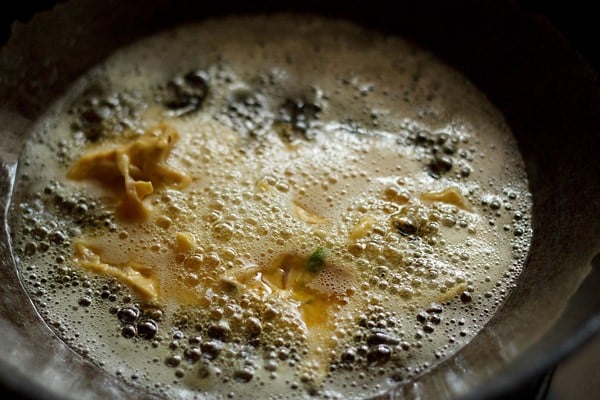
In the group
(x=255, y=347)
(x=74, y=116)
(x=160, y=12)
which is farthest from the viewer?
(x=160, y=12)

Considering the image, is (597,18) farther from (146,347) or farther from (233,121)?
(146,347)

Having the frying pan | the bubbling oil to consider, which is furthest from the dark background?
the bubbling oil

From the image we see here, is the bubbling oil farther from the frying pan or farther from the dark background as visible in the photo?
the dark background

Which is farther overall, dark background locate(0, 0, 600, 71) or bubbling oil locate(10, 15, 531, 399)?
dark background locate(0, 0, 600, 71)

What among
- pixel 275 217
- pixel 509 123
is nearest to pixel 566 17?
pixel 509 123

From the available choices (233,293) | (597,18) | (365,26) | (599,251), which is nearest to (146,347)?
(233,293)

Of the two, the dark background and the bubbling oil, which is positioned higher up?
the dark background
